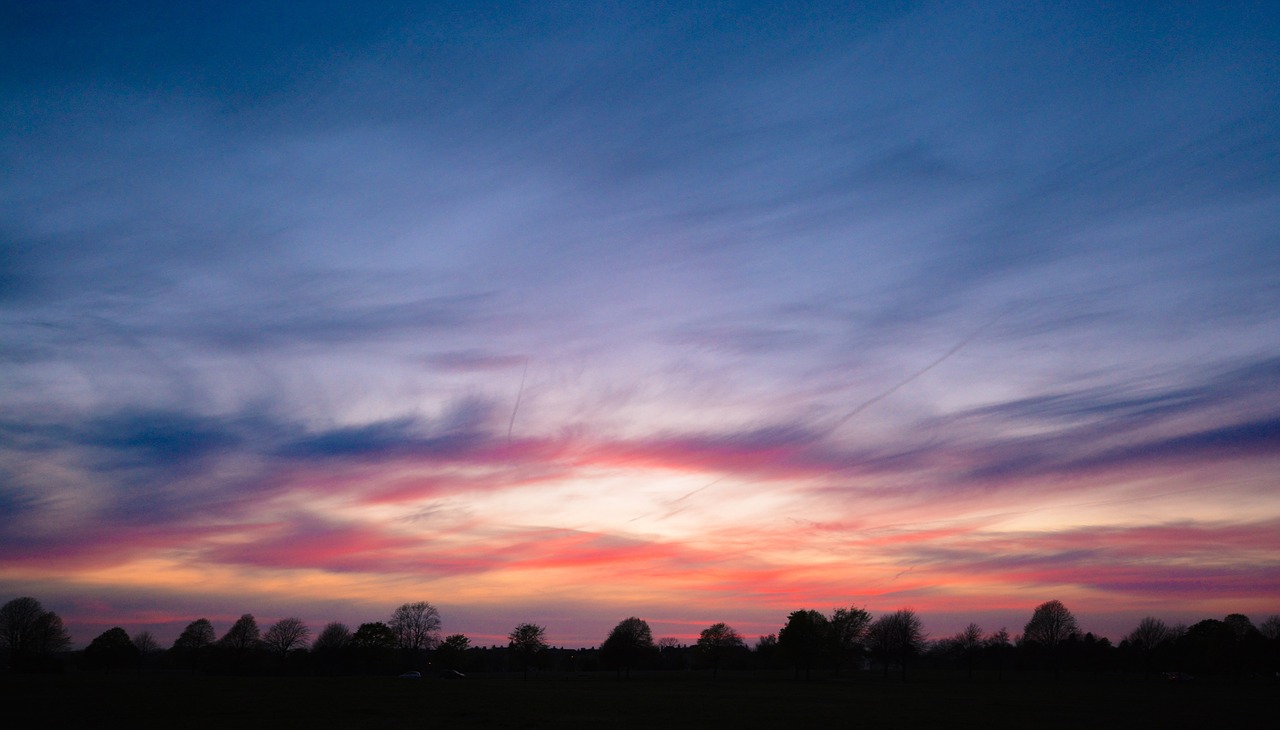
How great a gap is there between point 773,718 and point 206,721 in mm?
35776

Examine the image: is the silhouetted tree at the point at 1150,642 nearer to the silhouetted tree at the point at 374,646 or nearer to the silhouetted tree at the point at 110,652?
the silhouetted tree at the point at 374,646

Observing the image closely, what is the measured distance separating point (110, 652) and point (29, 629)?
824 inches

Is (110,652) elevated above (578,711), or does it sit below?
below

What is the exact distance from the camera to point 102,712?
159 ft

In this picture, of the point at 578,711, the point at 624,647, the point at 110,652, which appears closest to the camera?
the point at 578,711

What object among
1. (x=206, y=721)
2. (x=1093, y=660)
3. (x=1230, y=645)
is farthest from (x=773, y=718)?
(x=1093, y=660)

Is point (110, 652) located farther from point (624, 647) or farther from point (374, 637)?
point (624, 647)

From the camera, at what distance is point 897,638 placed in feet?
544

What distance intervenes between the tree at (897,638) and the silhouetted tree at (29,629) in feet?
619

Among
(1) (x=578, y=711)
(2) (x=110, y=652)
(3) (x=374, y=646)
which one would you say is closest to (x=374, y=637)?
(3) (x=374, y=646)

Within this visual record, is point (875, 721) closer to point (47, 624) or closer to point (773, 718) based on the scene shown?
point (773, 718)

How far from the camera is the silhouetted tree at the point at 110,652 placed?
595 feet

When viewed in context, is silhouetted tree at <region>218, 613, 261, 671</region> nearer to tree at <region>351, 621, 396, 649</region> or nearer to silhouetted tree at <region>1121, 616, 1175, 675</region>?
tree at <region>351, 621, 396, 649</region>

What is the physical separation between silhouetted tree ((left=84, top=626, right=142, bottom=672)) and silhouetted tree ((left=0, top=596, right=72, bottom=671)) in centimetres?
723
